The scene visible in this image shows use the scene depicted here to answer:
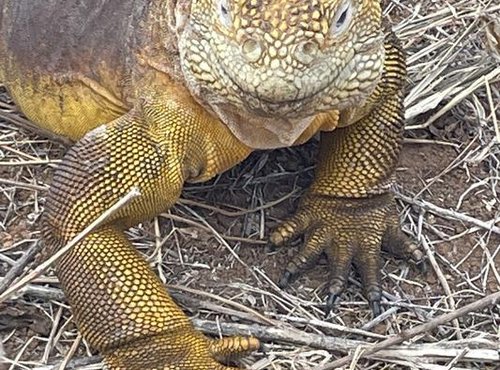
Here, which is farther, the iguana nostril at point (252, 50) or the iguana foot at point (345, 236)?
the iguana foot at point (345, 236)

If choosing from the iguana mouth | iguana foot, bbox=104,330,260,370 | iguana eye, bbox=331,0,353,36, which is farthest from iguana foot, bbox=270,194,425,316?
iguana eye, bbox=331,0,353,36

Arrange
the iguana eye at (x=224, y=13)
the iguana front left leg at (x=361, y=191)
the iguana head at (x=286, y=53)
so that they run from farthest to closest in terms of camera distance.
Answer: the iguana front left leg at (x=361, y=191)
the iguana eye at (x=224, y=13)
the iguana head at (x=286, y=53)

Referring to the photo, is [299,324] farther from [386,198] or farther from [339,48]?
[339,48]

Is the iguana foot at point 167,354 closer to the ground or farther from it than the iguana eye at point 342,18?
closer to the ground

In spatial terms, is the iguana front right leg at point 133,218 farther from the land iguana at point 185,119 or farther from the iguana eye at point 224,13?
the iguana eye at point 224,13

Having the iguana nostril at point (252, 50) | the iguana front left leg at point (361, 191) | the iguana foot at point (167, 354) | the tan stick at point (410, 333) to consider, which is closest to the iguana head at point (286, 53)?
the iguana nostril at point (252, 50)
